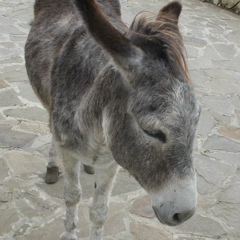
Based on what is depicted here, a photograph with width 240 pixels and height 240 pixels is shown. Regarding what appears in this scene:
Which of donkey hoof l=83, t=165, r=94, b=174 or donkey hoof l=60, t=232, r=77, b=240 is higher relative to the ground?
donkey hoof l=60, t=232, r=77, b=240

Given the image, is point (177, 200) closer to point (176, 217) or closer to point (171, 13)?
point (176, 217)

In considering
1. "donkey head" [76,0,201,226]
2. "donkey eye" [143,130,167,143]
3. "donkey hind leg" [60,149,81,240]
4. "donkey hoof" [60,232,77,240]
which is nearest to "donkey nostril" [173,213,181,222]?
"donkey head" [76,0,201,226]

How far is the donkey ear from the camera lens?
250 centimetres

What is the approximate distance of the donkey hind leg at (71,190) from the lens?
3031 millimetres

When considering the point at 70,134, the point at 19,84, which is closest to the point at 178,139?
the point at 70,134

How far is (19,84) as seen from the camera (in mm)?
5805

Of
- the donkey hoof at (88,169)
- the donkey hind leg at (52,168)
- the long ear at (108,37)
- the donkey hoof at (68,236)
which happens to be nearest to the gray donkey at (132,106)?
the long ear at (108,37)

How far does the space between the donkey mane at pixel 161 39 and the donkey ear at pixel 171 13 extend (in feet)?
0.11

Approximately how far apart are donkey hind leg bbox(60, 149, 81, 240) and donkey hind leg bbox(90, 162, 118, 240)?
0.14 m

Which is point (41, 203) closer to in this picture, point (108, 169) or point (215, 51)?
point (108, 169)

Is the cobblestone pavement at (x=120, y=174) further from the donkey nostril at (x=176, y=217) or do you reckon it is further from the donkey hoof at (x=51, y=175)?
the donkey nostril at (x=176, y=217)

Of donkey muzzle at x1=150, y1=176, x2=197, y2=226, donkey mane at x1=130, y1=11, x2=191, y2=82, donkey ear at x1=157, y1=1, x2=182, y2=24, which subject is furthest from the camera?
donkey ear at x1=157, y1=1, x2=182, y2=24

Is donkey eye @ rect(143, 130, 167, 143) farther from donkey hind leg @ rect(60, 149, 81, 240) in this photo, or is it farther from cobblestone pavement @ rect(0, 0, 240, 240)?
cobblestone pavement @ rect(0, 0, 240, 240)

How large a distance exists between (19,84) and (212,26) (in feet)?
17.7
